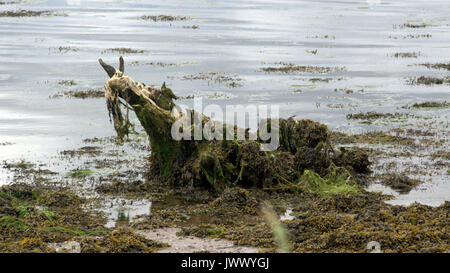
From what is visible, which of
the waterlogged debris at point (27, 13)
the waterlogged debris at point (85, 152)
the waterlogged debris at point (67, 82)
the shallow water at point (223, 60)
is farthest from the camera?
the waterlogged debris at point (27, 13)

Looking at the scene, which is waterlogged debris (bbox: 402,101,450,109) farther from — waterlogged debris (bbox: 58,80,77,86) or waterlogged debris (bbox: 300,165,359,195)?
waterlogged debris (bbox: 58,80,77,86)

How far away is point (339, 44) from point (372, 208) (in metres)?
32.0

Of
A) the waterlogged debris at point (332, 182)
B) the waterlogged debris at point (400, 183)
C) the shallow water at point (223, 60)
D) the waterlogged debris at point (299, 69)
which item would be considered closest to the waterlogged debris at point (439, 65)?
the shallow water at point (223, 60)

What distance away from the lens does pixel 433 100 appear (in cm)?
2645

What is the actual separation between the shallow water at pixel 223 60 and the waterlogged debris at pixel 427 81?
2.11 ft

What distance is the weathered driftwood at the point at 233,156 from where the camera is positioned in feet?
49.4

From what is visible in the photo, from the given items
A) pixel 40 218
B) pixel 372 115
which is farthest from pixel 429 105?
pixel 40 218

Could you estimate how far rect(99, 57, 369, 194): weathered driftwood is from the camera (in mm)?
15047

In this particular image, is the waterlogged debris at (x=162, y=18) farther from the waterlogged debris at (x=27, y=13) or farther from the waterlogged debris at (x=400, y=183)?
the waterlogged debris at (x=400, y=183)

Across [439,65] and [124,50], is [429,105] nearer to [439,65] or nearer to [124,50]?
[439,65]

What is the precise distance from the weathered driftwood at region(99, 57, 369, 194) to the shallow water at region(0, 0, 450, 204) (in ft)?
6.19

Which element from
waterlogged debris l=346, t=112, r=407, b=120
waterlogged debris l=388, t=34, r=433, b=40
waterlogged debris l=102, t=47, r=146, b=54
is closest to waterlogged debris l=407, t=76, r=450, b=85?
waterlogged debris l=346, t=112, r=407, b=120

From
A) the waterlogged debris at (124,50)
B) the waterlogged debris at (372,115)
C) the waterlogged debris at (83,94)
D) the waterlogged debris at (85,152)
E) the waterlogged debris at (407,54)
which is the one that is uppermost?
the waterlogged debris at (124,50)
